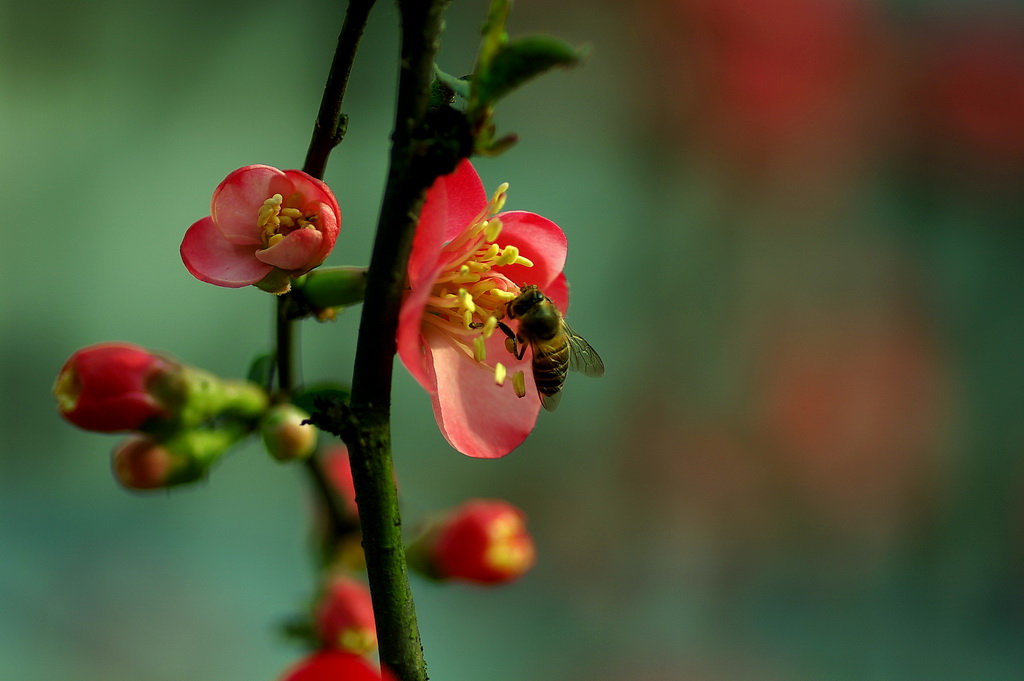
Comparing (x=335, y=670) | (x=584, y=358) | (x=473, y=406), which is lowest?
(x=335, y=670)

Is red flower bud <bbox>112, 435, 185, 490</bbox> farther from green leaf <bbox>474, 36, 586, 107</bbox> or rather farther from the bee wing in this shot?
green leaf <bbox>474, 36, 586, 107</bbox>

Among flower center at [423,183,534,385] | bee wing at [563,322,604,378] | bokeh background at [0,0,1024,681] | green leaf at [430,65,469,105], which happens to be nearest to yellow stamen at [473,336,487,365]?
flower center at [423,183,534,385]

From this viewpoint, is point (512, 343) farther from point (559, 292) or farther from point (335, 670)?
point (335, 670)

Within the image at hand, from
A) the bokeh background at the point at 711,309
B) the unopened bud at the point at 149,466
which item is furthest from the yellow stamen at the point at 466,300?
the bokeh background at the point at 711,309

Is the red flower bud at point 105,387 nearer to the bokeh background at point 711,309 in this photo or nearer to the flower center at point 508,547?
the flower center at point 508,547

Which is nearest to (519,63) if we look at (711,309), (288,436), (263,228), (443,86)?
(443,86)

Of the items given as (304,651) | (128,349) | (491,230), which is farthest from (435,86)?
(304,651)
